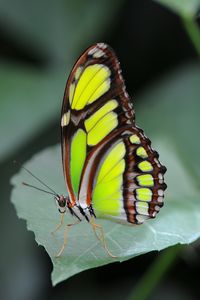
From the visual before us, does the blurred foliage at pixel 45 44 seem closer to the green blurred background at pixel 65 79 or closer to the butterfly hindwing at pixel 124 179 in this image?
the green blurred background at pixel 65 79

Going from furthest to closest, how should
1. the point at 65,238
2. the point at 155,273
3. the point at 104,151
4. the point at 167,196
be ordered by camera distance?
the point at 155,273
the point at 167,196
the point at 104,151
the point at 65,238

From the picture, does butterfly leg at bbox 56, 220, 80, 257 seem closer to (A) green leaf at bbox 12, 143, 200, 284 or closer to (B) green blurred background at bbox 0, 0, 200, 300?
(A) green leaf at bbox 12, 143, 200, 284

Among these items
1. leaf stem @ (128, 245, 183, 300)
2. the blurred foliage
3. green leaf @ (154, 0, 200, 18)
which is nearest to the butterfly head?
leaf stem @ (128, 245, 183, 300)

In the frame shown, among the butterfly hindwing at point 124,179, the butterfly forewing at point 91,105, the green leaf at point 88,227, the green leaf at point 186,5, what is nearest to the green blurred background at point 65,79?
the green leaf at point 186,5

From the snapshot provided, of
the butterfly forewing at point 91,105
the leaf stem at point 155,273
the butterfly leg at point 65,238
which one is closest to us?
the butterfly leg at point 65,238

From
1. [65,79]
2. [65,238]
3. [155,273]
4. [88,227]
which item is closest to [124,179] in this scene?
[88,227]

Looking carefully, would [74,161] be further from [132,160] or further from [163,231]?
[163,231]

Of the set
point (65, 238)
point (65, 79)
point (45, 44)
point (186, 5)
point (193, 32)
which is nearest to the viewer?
point (65, 238)

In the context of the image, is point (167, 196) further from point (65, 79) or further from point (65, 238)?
point (65, 79)
